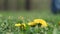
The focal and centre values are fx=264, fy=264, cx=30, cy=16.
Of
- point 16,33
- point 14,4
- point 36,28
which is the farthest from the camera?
point 14,4

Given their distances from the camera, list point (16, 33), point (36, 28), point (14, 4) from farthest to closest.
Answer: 1. point (14, 4)
2. point (36, 28)
3. point (16, 33)

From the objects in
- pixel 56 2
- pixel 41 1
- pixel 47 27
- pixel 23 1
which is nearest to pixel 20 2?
pixel 23 1

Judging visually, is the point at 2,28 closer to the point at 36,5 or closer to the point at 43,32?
the point at 43,32

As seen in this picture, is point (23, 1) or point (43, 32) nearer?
point (43, 32)

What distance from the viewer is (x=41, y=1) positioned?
49.8 ft

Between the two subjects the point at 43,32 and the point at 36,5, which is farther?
the point at 36,5

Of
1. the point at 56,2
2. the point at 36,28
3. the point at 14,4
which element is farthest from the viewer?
the point at 14,4

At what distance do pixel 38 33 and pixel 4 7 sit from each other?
11785 mm

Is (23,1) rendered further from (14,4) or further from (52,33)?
(52,33)

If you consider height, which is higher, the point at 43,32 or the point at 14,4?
the point at 43,32

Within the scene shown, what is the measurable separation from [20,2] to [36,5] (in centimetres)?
105

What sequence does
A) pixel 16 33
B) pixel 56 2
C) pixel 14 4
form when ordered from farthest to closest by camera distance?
pixel 14 4 < pixel 56 2 < pixel 16 33

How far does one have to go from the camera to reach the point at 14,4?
14.8 m

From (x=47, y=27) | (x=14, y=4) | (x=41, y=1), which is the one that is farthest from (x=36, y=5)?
(x=47, y=27)
